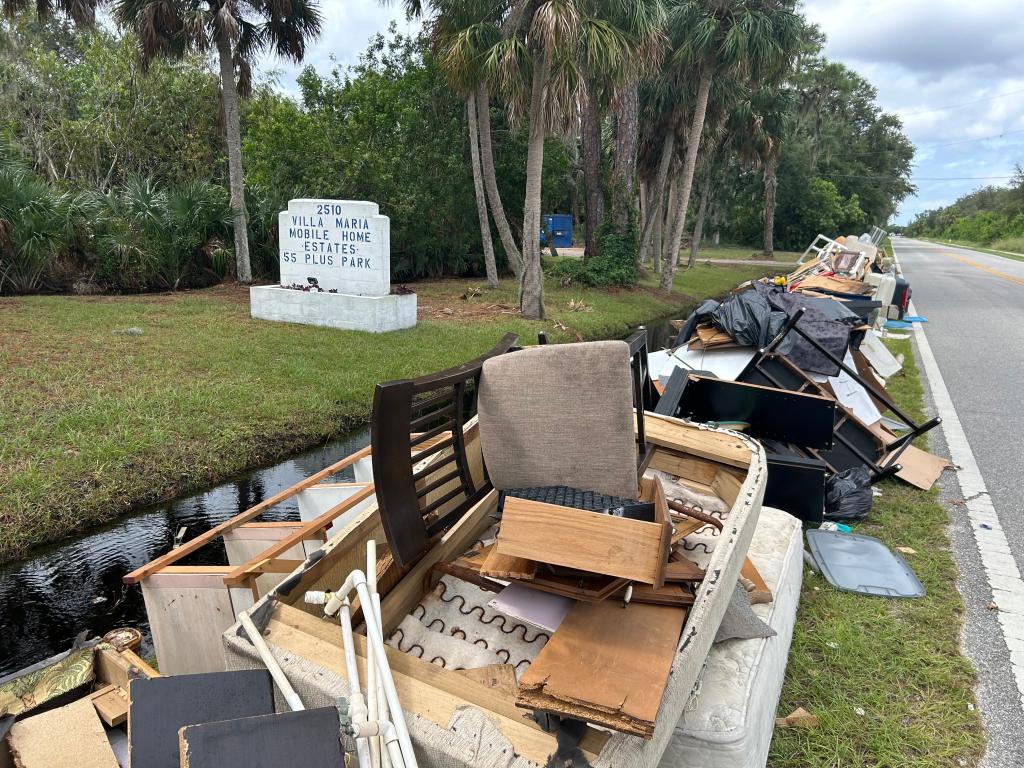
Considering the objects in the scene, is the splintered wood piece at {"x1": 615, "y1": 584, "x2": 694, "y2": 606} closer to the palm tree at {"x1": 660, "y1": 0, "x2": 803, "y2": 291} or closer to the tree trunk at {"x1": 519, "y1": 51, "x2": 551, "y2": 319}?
the tree trunk at {"x1": 519, "y1": 51, "x2": 551, "y2": 319}

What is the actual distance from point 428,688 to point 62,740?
4.84ft

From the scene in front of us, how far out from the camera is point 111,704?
254 cm

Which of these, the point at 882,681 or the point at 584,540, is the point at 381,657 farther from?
the point at 882,681

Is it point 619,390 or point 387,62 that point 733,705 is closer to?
point 619,390

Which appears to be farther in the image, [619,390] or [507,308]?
[507,308]

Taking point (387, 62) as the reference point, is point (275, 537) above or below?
below

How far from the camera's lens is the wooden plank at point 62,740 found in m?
2.24

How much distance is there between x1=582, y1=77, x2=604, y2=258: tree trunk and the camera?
19391 millimetres

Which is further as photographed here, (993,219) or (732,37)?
(993,219)

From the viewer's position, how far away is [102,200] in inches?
573

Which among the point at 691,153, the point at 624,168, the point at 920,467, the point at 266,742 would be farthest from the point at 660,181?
the point at 266,742

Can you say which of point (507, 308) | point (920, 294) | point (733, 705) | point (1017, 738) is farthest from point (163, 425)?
point (920, 294)

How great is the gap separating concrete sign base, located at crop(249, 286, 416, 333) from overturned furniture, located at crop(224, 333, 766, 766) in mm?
7885

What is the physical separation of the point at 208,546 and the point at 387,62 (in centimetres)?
1714
